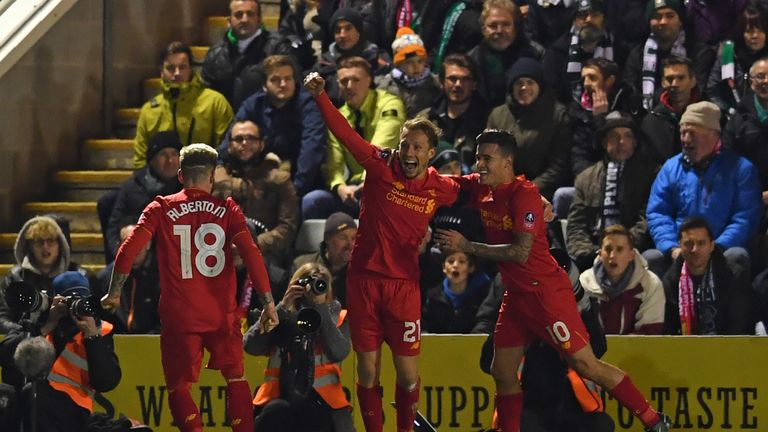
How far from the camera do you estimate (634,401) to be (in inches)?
467

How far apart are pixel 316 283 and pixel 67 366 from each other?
1640 mm

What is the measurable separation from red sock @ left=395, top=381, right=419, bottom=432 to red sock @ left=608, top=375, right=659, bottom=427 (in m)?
1.25

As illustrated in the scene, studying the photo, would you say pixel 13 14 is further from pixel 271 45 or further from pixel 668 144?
pixel 668 144

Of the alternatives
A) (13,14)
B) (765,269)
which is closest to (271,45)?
(13,14)

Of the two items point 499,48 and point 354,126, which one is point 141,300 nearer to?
point 354,126

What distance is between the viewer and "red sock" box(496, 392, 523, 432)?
38.9 ft

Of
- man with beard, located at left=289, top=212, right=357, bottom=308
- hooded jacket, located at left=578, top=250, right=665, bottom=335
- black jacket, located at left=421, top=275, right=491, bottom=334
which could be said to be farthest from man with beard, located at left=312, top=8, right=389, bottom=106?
hooded jacket, located at left=578, top=250, right=665, bottom=335

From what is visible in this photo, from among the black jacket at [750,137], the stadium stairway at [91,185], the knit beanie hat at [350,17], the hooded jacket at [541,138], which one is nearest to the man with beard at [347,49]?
the knit beanie hat at [350,17]

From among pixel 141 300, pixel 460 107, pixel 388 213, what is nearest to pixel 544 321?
pixel 388 213

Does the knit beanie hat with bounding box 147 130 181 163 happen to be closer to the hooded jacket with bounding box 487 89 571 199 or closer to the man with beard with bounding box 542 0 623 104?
the hooded jacket with bounding box 487 89 571 199

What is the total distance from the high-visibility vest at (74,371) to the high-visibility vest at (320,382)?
3.52 feet

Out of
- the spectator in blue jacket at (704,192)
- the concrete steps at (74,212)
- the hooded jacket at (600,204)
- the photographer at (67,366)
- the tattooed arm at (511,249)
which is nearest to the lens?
the tattooed arm at (511,249)

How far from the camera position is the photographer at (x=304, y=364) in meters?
11.9

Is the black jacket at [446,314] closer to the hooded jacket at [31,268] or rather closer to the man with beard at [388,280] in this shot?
the man with beard at [388,280]
